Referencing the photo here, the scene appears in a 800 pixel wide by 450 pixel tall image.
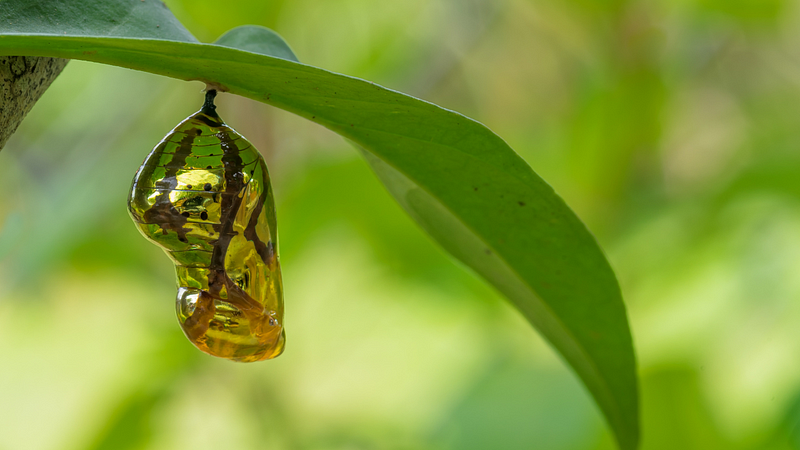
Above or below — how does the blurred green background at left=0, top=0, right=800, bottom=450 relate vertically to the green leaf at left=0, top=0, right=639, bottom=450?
above

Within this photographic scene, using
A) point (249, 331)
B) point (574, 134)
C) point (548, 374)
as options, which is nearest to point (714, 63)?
point (574, 134)

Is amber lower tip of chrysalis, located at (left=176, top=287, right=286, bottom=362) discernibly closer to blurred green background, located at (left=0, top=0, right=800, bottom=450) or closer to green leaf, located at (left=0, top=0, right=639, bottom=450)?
green leaf, located at (left=0, top=0, right=639, bottom=450)

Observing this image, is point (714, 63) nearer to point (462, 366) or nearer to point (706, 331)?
point (706, 331)

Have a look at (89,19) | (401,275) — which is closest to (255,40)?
(89,19)

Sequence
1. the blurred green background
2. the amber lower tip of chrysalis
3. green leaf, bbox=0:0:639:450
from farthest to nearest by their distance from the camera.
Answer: the blurred green background, the amber lower tip of chrysalis, green leaf, bbox=0:0:639:450

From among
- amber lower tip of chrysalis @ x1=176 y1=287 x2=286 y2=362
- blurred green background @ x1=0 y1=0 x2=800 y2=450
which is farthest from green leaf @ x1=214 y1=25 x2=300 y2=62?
blurred green background @ x1=0 y1=0 x2=800 y2=450

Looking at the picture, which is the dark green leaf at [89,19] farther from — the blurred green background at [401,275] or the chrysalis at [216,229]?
the blurred green background at [401,275]
